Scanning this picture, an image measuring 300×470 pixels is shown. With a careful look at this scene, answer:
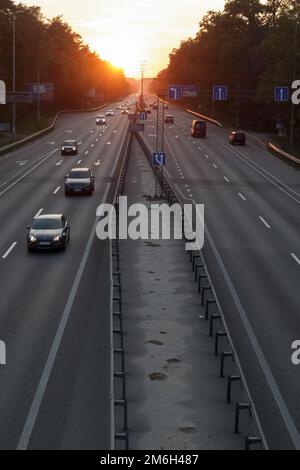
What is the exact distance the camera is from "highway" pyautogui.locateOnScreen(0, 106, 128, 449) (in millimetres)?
13662

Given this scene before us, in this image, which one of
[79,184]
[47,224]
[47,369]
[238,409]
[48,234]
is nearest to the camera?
[238,409]

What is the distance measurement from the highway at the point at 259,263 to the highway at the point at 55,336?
335 cm

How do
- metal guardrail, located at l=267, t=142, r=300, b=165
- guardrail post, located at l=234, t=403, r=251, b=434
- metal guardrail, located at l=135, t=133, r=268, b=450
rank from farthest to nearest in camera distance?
metal guardrail, located at l=267, t=142, r=300, b=165 < guardrail post, located at l=234, t=403, r=251, b=434 < metal guardrail, located at l=135, t=133, r=268, b=450

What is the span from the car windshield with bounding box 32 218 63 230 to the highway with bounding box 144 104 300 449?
6039 mm

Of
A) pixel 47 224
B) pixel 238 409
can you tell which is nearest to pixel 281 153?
pixel 47 224

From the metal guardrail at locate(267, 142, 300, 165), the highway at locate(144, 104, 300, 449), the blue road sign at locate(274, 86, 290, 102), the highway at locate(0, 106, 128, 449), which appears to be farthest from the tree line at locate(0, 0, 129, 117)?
the highway at locate(0, 106, 128, 449)

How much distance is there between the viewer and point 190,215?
38469 millimetres

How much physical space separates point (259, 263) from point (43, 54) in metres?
112

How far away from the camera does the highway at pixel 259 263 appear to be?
15680mm

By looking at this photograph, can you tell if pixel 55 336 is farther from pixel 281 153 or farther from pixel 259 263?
pixel 281 153

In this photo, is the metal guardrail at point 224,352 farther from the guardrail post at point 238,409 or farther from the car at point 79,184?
the car at point 79,184

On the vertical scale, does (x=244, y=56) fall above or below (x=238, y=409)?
above

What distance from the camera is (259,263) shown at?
27688 millimetres

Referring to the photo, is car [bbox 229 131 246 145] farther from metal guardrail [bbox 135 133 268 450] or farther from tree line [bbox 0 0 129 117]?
metal guardrail [bbox 135 133 268 450]
